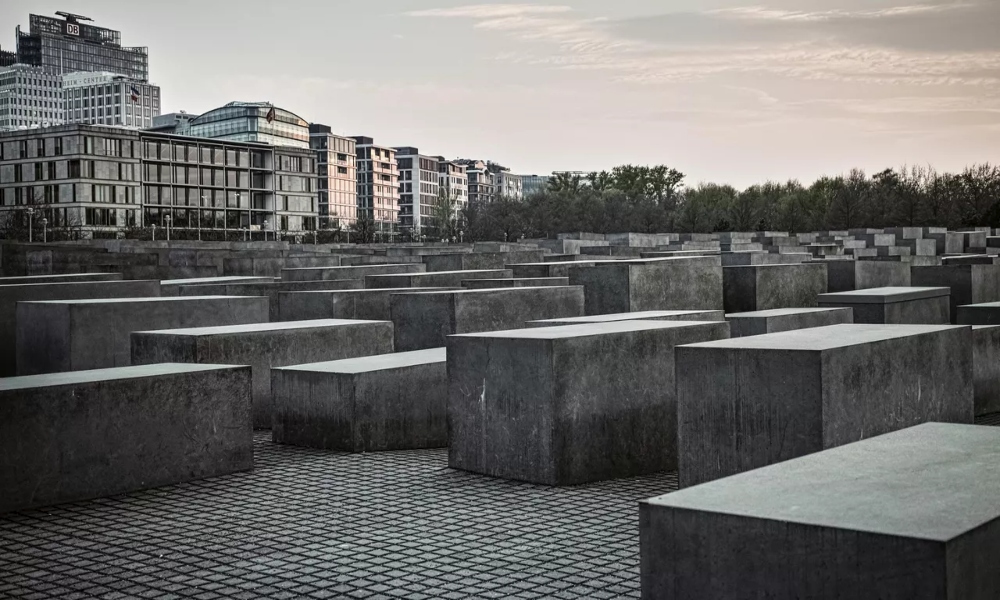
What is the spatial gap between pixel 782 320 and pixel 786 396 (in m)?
4.36

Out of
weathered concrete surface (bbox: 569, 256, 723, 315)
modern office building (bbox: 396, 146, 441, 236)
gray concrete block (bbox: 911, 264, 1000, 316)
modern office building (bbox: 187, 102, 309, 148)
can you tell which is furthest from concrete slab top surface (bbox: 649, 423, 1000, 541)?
modern office building (bbox: 396, 146, 441, 236)

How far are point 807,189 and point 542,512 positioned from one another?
337ft

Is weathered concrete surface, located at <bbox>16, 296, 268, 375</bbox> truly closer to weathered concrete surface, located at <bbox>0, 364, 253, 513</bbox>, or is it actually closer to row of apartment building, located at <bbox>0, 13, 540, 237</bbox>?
weathered concrete surface, located at <bbox>0, 364, 253, 513</bbox>

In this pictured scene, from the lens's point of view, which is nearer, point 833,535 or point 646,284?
point 833,535

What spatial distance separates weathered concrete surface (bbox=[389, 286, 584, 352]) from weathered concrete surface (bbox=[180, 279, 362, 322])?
2.18 m

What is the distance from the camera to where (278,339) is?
9750 millimetres

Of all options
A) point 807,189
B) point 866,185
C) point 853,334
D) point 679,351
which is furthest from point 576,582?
point 807,189

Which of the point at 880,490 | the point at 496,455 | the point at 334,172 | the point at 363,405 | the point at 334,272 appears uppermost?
the point at 334,172

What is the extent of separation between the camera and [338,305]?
12.4 meters

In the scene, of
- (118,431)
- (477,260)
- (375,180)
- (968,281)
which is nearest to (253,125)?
(375,180)

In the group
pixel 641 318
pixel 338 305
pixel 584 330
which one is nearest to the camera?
pixel 584 330

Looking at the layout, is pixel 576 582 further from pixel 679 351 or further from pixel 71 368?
pixel 71 368

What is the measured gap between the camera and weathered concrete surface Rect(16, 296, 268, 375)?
1012 centimetres

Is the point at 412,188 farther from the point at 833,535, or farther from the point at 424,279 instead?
the point at 833,535
